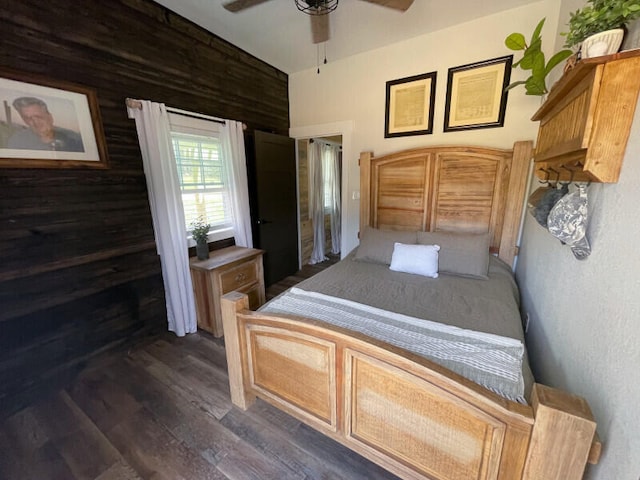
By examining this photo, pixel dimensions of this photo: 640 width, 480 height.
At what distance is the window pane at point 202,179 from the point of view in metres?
2.38

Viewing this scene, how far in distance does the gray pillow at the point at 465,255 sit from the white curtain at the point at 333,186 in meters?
2.69

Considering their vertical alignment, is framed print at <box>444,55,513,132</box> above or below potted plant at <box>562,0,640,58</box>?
above

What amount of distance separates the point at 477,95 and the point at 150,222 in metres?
3.13

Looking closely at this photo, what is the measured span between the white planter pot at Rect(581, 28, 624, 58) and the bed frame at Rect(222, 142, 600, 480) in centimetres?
115

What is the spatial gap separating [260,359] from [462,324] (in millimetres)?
1118

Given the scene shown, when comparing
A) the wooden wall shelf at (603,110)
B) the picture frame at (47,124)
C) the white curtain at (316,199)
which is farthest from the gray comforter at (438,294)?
the white curtain at (316,199)

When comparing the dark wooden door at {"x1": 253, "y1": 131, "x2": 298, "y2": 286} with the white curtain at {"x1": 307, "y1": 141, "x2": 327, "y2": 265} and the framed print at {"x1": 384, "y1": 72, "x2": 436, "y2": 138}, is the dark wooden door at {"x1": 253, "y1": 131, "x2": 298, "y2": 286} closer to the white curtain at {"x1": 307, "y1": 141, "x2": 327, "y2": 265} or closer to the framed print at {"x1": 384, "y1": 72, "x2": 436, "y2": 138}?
the white curtain at {"x1": 307, "y1": 141, "x2": 327, "y2": 265}

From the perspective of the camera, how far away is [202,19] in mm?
2225

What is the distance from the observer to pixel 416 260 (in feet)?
6.95

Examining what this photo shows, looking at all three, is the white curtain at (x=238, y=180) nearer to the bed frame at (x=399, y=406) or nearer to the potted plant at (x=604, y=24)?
the bed frame at (x=399, y=406)

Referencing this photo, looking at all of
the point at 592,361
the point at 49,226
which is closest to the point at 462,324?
the point at 592,361

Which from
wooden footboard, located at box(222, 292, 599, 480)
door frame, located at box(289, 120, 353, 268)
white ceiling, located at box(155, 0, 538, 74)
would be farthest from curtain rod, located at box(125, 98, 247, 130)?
wooden footboard, located at box(222, 292, 599, 480)

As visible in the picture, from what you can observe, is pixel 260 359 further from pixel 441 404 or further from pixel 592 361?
pixel 592 361

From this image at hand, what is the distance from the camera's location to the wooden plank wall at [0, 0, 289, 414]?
1.56 metres
